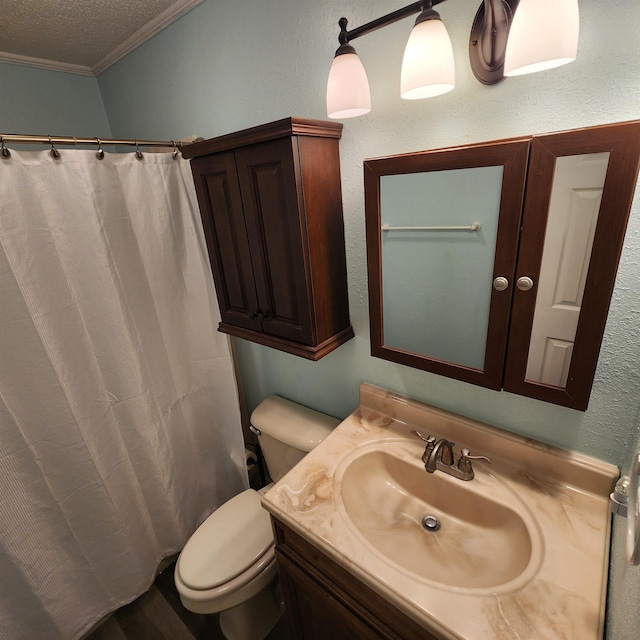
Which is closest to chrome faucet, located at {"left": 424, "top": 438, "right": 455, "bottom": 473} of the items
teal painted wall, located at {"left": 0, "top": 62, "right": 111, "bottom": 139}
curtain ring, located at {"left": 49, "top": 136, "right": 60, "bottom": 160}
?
curtain ring, located at {"left": 49, "top": 136, "right": 60, "bottom": 160}

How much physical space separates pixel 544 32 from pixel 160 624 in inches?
85.8

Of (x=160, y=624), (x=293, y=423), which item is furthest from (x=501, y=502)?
Result: (x=160, y=624)

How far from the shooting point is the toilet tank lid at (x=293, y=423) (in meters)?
1.31

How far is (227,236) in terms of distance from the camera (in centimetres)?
113

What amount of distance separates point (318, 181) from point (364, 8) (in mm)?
423

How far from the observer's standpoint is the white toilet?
117 cm

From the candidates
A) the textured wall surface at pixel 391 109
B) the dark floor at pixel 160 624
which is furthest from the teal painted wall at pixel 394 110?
the dark floor at pixel 160 624

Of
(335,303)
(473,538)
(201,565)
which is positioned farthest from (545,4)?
(201,565)

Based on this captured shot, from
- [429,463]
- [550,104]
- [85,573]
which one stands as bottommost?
[85,573]

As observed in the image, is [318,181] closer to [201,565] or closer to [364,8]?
[364,8]

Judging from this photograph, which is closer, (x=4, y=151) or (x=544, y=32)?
(x=544, y=32)

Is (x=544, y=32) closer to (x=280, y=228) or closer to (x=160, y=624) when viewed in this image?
(x=280, y=228)

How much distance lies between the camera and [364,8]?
34.0 inches

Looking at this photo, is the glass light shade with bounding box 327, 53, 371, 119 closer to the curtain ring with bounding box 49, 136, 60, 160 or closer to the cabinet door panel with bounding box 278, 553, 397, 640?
the curtain ring with bounding box 49, 136, 60, 160
